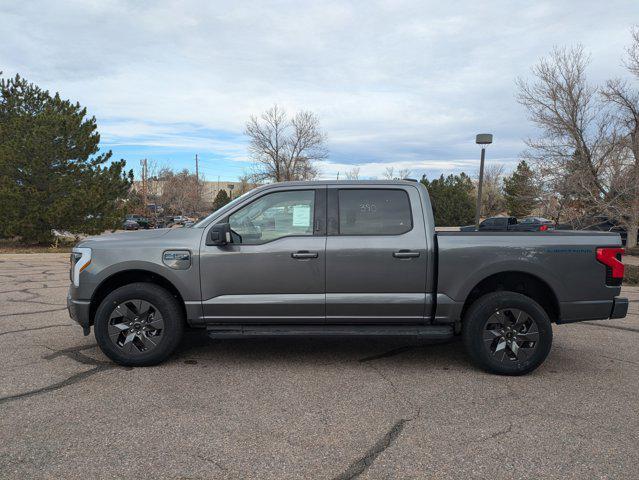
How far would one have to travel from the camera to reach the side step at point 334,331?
447cm

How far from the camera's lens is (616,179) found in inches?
660

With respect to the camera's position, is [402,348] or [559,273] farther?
[402,348]

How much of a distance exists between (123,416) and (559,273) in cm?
397

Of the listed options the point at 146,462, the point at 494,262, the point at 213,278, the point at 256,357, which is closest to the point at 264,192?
the point at 213,278

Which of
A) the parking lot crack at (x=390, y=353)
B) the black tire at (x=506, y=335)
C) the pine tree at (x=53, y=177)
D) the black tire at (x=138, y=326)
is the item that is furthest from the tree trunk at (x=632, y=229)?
the pine tree at (x=53, y=177)

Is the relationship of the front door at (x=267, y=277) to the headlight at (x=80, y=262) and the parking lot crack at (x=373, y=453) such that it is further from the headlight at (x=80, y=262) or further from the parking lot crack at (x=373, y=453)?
the parking lot crack at (x=373, y=453)

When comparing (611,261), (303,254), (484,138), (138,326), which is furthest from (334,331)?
(484,138)

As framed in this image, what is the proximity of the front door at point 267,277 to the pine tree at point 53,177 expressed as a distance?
51.4 feet

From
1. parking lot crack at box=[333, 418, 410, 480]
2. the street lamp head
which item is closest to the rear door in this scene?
parking lot crack at box=[333, 418, 410, 480]

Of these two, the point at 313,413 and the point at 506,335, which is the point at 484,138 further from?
the point at 313,413

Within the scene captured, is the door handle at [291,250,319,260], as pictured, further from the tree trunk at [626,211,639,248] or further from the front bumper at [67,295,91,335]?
the tree trunk at [626,211,639,248]

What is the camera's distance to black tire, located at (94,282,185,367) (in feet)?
14.8

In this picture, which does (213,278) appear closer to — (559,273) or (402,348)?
(402,348)

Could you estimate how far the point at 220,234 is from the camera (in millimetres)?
4312
